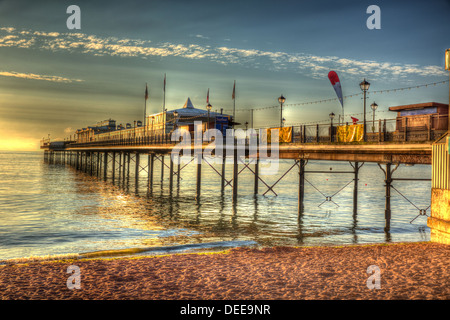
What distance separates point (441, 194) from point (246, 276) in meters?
6.59

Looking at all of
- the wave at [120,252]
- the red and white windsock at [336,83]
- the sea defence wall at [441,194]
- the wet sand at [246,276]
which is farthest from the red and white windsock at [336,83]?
the wet sand at [246,276]

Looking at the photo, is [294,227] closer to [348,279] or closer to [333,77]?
[333,77]

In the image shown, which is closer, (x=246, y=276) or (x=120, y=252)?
(x=246, y=276)

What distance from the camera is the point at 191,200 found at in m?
31.6

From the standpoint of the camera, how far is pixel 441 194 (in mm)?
10914

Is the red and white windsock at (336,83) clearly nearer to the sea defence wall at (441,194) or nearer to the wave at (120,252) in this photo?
the sea defence wall at (441,194)

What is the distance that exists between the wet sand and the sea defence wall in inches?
33.8

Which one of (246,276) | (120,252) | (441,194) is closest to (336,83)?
(441,194)

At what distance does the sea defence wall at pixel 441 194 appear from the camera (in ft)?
35.0

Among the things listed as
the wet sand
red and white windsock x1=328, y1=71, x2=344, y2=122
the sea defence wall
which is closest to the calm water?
the wet sand

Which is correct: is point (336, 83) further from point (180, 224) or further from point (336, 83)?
point (180, 224)

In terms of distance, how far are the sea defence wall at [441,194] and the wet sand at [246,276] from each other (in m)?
0.86

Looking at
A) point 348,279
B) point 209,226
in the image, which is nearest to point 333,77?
point 209,226

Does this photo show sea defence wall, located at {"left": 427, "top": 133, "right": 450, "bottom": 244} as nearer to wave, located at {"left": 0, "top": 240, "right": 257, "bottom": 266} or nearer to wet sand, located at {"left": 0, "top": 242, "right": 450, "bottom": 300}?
wet sand, located at {"left": 0, "top": 242, "right": 450, "bottom": 300}
